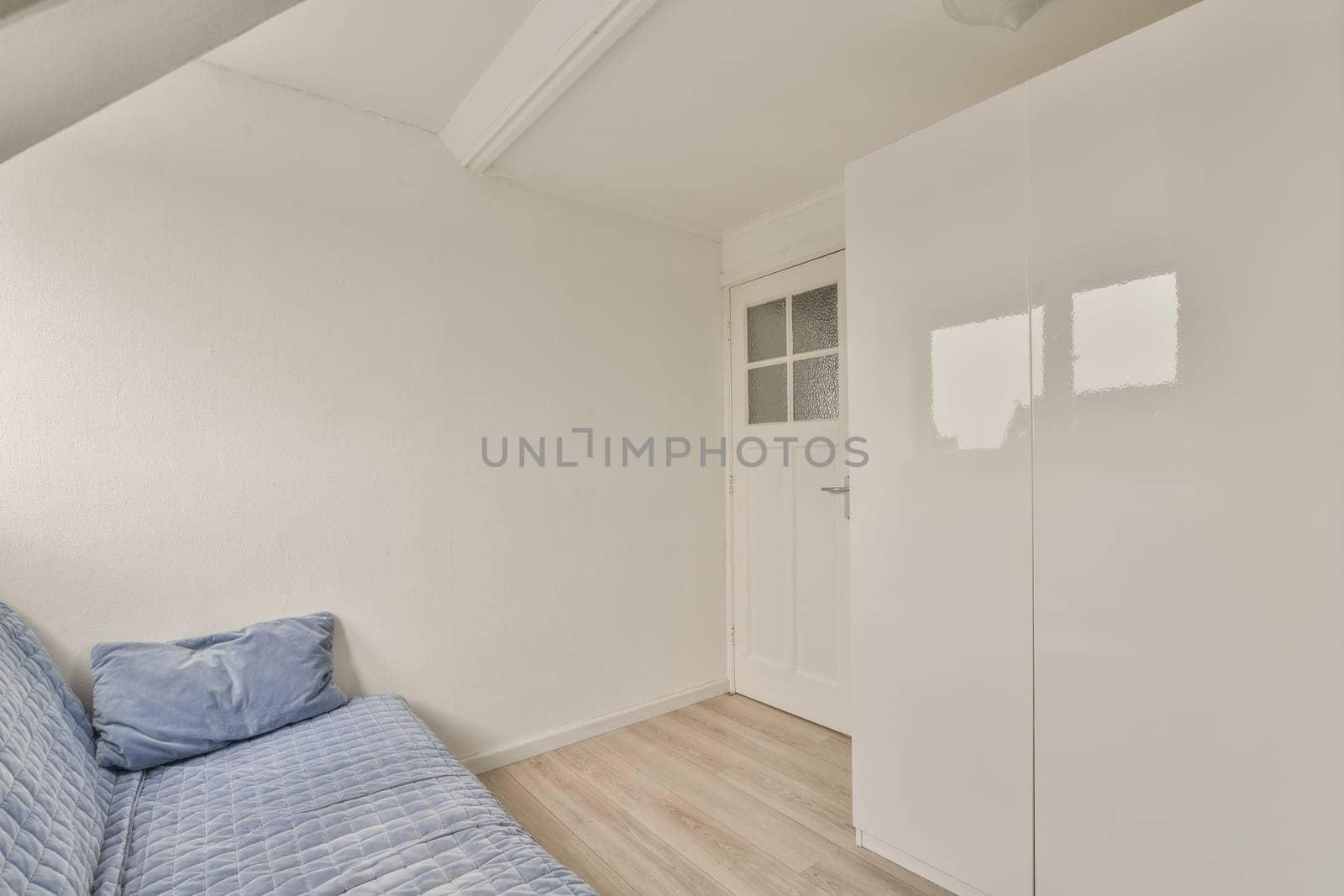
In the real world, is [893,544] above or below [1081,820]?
above

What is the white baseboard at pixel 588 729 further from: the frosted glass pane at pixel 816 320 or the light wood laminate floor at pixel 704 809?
the frosted glass pane at pixel 816 320

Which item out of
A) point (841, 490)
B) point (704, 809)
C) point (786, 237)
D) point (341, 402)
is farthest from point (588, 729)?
point (786, 237)

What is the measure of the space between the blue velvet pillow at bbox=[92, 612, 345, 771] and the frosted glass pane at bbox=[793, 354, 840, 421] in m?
2.08

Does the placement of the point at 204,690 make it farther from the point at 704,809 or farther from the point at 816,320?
the point at 816,320

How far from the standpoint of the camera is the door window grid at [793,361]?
2848 millimetres

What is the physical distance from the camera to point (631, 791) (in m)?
2.29

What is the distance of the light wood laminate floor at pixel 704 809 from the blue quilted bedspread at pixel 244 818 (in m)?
0.59

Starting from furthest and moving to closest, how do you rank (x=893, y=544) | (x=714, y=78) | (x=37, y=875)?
(x=714, y=78), (x=893, y=544), (x=37, y=875)

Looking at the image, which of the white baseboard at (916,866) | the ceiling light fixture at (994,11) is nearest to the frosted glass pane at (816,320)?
the ceiling light fixture at (994,11)

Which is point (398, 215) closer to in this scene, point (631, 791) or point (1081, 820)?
point (631, 791)

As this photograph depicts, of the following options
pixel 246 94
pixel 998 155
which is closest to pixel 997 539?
pixel 998 155

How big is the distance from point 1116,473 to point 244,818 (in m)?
2.03

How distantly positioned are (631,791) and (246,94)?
103 inches

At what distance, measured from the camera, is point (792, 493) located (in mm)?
3000
